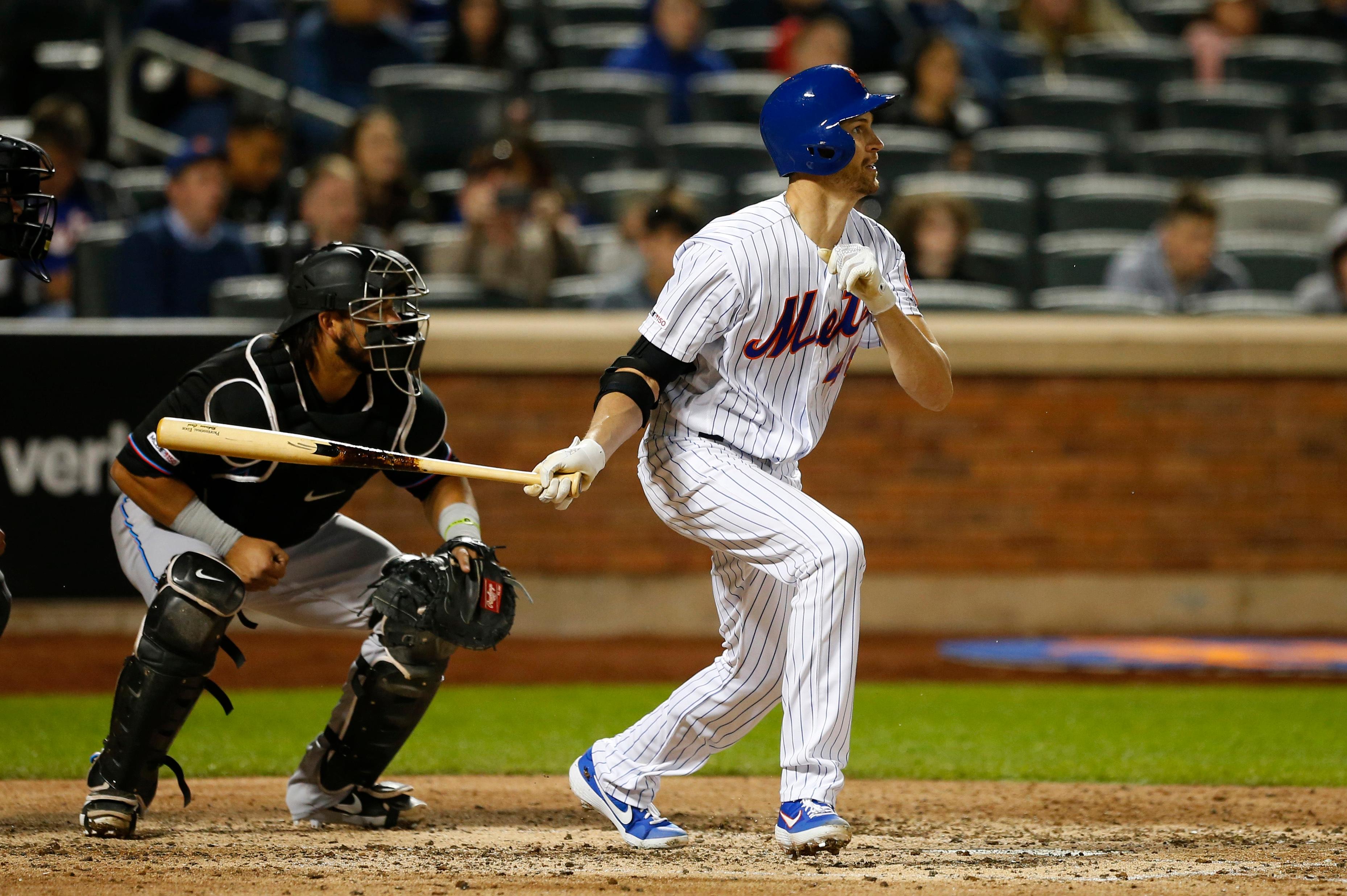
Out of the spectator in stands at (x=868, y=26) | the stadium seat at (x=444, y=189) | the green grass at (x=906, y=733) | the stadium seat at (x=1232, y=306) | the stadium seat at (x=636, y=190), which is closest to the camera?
the green grass at (x=906, y=733)

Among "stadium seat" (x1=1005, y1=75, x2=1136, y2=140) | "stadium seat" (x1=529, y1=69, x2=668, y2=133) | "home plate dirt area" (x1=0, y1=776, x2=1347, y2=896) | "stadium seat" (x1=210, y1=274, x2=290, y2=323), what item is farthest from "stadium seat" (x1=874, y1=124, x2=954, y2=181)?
"home plate dirt area" (x1=0, y1=776, x2=1347, y2=896)

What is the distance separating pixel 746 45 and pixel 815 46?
1015 mm

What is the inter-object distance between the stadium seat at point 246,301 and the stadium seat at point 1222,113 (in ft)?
18.4

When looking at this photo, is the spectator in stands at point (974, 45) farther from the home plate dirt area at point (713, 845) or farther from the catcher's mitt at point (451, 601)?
the catcher's mitt at point (451, 601)

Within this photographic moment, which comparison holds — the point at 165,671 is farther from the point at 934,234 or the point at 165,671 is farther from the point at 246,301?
the point at 934,234

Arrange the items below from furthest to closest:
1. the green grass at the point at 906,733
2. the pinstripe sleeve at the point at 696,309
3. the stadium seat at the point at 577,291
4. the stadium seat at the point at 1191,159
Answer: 1. the stadium seat at the point at 1191,159
2. the stadium seat at the point at 577,291
3. the green grass at the point at 906,733
4. the pinstripe sleeve at the point at 696,309

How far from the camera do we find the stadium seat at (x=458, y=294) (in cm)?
779

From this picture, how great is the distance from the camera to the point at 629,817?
3701 mm

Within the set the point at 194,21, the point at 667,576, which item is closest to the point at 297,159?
the point at 194,21

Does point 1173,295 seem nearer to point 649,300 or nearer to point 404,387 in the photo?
point 649,300

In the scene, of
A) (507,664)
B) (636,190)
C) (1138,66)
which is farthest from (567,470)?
(1138,66)

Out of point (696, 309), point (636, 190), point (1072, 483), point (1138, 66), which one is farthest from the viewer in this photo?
point (1138, 66)

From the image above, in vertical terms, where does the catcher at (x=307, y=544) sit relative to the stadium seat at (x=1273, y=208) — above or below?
below

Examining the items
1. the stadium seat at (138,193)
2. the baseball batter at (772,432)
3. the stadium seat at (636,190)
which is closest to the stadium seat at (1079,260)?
the stadium seat at (636,190)
